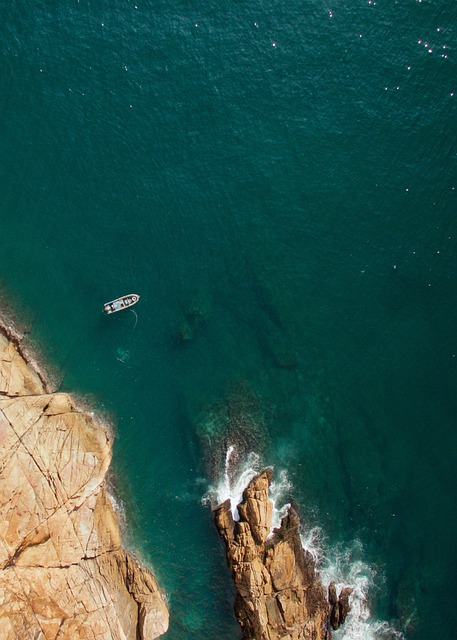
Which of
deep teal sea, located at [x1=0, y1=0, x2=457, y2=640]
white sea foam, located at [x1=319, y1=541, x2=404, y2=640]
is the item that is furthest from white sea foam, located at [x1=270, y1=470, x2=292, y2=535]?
white sea foam, located at [x1=319, y1=541, x2=404, y2=640]

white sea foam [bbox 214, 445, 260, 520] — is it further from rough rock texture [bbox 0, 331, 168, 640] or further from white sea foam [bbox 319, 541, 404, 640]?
white sea foam [bbox 319, 541, 404, 640]

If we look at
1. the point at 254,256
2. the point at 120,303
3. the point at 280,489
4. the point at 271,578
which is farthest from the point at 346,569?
the point at 120,303

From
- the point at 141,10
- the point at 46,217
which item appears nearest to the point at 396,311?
the point at 46,217

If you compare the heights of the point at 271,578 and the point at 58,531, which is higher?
the point at 58,531

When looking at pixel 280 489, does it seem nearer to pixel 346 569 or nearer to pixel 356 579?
pixel 346 569

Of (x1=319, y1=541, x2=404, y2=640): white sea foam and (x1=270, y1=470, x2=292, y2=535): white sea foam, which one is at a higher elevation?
(x1=270, y1=470, x2=292, y2=535): white sea foam

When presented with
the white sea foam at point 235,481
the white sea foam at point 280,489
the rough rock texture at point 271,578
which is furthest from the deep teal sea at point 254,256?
the rough rock texture at point 271,578
